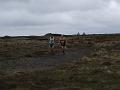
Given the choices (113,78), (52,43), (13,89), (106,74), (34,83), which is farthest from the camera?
(52,43)

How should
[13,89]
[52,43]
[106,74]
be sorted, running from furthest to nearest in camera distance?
[52,43], [106,74], [13,89]

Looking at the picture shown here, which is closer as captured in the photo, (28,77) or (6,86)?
(6,86)

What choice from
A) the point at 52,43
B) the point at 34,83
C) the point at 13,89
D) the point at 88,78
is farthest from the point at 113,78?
the point at 52,43

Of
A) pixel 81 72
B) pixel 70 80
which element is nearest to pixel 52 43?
pixel 81 72

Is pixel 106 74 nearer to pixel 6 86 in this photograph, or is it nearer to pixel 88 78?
pixel 88 78

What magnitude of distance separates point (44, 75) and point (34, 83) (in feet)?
13.1

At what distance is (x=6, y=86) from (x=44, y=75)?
5.09m

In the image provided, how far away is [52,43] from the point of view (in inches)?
2260

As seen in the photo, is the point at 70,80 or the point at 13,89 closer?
the point at 13,89

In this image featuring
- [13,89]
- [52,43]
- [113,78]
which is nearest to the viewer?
[13,89]

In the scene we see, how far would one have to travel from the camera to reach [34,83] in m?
22.2

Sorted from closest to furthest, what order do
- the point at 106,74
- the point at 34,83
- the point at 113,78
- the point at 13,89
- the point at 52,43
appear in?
the point at 13,89 < the point at 34,83 < the point at 113,78 < the point at 106,74 < the point at 52,43

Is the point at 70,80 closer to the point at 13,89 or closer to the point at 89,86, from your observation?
the point at 89,86

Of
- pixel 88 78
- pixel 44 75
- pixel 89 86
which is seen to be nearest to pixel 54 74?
pixel 44 75
